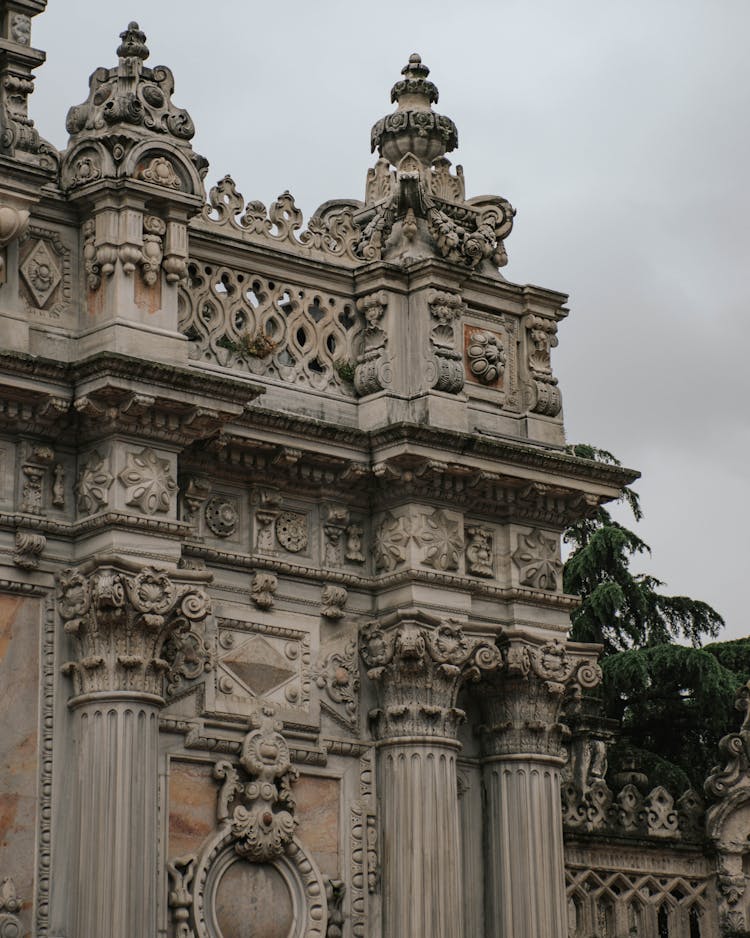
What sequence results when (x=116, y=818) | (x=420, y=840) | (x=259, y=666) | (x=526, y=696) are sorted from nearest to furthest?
(x=116, y=818) < (x=259, y=666) < (x=420, y=840) < (x=526, y=696)

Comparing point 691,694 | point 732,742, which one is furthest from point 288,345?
point 691,694

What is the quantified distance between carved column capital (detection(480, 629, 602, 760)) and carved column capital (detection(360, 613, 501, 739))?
0.62 m

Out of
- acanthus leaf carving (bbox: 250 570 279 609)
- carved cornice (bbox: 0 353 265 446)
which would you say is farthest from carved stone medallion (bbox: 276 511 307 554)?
carved cornice (bbox: 0 353 265 446)

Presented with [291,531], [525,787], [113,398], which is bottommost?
[525,787]

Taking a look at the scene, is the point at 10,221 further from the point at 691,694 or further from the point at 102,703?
the point at 691,694

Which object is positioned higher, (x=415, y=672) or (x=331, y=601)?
(x=331, y=601)

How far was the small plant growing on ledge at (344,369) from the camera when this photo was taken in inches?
859

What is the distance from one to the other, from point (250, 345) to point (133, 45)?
2.69 meters

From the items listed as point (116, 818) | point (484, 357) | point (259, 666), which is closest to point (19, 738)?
point (116, 818)

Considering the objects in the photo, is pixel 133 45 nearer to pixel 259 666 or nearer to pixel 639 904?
pixel 259 666

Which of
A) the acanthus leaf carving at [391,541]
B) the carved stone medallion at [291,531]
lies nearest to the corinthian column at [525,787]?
the acanthus leaf carving at [391,541]

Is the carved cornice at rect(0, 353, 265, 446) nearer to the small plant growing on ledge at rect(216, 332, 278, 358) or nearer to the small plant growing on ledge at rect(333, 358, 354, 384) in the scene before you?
the small plant growing on ledge at rect(216, 332, 278, 358)

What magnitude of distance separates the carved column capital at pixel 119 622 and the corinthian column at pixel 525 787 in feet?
12.2

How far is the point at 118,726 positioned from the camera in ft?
62.1
